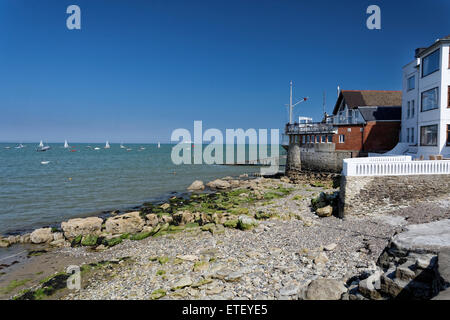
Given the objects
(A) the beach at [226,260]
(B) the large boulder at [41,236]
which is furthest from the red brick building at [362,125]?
(B) the large boulder at [41,236]

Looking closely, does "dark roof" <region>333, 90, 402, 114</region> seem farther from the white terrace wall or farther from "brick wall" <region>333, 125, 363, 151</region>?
the white terrace wall

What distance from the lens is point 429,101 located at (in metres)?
22.9

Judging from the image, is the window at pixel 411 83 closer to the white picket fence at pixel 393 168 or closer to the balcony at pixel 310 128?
the balcony at pixel 310 128

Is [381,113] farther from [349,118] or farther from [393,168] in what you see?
[393,168]

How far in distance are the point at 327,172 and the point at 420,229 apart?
84.1 feet

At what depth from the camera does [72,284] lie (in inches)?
459

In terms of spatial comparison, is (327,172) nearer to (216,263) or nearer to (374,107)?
(374,107)

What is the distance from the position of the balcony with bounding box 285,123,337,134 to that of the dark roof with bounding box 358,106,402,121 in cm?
414

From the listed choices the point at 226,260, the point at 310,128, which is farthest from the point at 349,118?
the point at 226,260

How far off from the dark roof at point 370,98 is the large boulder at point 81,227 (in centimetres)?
3276

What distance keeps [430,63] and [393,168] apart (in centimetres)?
1305

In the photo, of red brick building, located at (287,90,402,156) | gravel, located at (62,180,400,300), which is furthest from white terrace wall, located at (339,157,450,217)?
red brick building, located at (287,90,402,156)
